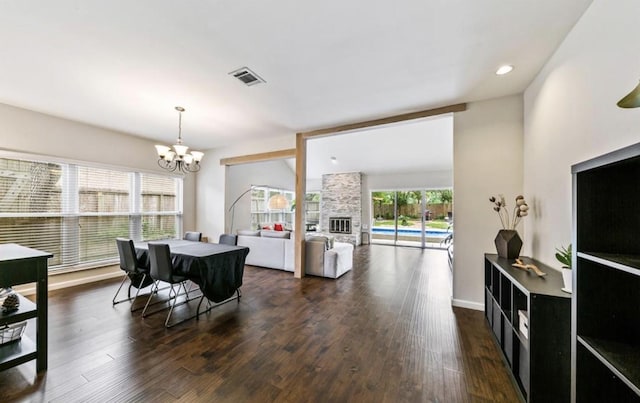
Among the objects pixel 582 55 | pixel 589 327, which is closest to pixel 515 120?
pixel 582 55

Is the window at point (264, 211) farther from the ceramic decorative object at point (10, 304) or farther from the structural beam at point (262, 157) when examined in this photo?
the ceramic decorative object at point (10, 304)

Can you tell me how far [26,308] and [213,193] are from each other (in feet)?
13.2

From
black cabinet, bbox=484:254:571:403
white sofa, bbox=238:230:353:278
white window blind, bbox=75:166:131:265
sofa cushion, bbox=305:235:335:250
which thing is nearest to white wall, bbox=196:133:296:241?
white sofa, bbox=238:230:353:278

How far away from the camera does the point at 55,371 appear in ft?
6.07

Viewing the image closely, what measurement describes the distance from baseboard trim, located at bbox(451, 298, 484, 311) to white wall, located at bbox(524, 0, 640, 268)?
0.96 meters

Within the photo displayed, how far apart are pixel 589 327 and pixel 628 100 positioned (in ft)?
3.29

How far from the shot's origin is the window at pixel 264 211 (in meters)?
7.68

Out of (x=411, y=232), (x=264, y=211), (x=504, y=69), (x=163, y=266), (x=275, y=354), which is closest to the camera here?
(x=275, y=354)

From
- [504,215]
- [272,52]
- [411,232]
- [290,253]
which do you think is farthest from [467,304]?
[411,232]

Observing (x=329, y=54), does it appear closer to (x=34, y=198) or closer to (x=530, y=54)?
(x=530, y=54)

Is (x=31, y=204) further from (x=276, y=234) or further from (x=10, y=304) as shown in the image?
(x=276, y=234)

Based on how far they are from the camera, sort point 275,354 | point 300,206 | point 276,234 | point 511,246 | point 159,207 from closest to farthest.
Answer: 1. point 275,354
2. point 511,246
3. point 300,206
4. point 276,234
5. point 159,207

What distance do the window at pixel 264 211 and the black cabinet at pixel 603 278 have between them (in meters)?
6.63

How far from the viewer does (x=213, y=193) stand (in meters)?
5.73
